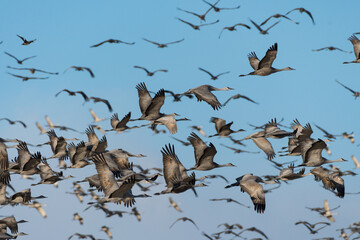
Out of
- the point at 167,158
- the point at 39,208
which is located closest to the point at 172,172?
the point at 167,158

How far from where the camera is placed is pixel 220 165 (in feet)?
86.3

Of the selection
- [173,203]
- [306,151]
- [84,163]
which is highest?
[306,151]

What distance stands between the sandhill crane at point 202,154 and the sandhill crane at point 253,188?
1342mm

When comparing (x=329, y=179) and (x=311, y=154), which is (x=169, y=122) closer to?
(x=311, y=154)

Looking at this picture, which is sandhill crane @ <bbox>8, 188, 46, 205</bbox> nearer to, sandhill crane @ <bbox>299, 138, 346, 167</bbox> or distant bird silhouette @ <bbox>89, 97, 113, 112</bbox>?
distant bird silhouette @ <bbox>89, 97, 113, 112</bbox>

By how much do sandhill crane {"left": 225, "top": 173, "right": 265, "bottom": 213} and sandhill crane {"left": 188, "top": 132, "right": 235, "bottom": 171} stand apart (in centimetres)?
134

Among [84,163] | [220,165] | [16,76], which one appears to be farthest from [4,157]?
[16,76]

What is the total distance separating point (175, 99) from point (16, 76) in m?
10.6

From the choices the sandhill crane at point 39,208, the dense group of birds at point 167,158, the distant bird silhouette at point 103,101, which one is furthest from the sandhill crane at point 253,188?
the sandhill crane at point 39,208

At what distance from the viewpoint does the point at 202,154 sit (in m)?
25.1

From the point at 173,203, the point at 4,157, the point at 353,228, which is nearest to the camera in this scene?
the point at 4,157

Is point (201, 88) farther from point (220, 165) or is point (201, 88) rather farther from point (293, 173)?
point (293, 173)

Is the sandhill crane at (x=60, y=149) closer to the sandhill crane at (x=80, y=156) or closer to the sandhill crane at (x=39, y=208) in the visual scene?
the sandhill crane at (x=80, y=156)

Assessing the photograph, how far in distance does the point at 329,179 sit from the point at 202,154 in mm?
6717
